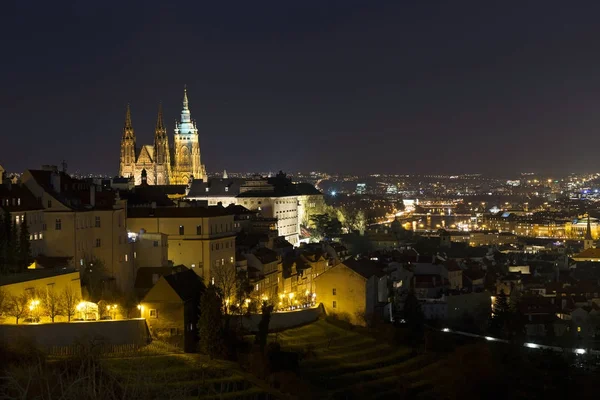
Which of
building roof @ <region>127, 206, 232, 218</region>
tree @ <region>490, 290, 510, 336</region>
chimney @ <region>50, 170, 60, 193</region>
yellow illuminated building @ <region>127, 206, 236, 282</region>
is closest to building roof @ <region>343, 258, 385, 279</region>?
yellow illuminated building @ <region>127, 206, 236, 282</region>

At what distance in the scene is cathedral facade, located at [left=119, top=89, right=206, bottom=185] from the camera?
9753 cm

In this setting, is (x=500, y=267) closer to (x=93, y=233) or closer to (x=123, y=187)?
(x=123, y=187)

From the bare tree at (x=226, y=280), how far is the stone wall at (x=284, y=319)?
76cm

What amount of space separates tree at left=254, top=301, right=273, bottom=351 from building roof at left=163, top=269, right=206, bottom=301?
231cm

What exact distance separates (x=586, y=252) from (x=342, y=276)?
50367 millimetres

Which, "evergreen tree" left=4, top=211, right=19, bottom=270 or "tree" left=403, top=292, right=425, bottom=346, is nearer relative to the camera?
"evergreen tree" left=4, top=211, right=19, bottom=270

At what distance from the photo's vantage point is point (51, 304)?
91.5 feet

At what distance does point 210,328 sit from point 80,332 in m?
4.07

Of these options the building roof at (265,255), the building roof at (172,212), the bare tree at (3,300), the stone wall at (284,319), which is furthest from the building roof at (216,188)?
the bare tree at (3,300)

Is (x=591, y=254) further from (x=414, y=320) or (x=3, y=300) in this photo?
(x=3, y=300)

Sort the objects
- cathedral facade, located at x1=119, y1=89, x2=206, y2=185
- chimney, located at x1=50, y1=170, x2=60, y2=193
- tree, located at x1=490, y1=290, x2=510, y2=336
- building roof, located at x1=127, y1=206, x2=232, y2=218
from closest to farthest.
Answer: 1. chimney, located at x1=50, y1=170, x2=60, y2=193
2. building roof, located at x1=127, y1=206, x2=232, y2=218
3. tree, located at x1=490, y1=290, x2=510, y2=336
4. cathedral facade, located at x1=119, y1=89, x2=206, y2=185

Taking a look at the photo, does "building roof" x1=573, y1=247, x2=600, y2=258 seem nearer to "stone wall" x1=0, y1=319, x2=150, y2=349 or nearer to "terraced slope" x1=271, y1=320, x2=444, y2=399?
"terraced slope" x1=271, y1=320, x2=444, y2=399

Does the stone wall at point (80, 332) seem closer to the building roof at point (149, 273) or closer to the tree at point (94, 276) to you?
the tree at point (94, 276)

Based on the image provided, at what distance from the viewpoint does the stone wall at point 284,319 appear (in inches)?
1293
